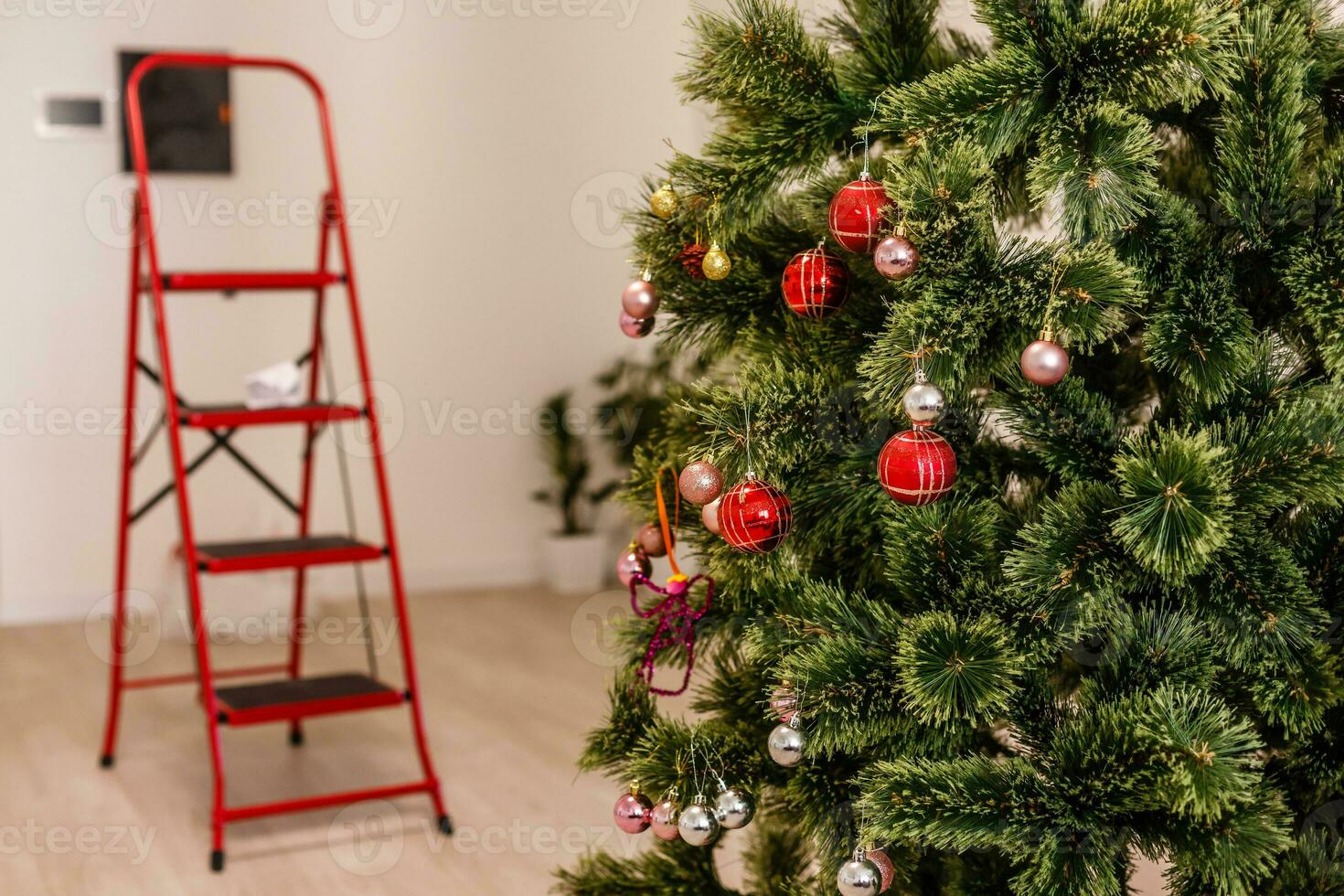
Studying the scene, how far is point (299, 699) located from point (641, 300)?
160cm

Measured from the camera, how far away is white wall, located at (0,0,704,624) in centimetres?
420

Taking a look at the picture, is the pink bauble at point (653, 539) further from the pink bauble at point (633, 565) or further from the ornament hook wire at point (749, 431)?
the ornament hook wire at point (749, 431)

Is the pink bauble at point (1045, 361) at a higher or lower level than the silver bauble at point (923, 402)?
higher

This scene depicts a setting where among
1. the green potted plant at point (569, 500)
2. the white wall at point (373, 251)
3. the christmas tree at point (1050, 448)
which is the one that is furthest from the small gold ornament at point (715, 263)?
the green potted plant at point (569, 500)

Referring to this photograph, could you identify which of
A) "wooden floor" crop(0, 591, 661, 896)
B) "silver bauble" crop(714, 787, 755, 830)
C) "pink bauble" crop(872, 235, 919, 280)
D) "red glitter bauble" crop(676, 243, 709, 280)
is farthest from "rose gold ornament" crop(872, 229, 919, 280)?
"wooden floor" crop(0, 591, 661, 896)

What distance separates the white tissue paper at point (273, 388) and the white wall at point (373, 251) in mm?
1354

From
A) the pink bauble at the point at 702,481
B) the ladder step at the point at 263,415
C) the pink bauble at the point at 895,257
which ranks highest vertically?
the pink bauble at the point at 895,257

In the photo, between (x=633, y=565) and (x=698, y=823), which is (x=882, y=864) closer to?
(x=698, y=823)

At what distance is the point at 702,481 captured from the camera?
111cm

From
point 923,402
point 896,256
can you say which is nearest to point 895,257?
point 896,256

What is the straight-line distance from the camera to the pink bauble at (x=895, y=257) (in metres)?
0.97

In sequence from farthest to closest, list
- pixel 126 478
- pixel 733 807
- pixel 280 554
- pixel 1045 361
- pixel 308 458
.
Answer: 1. pixel 308 458
2. pixel 126 478
3. pixel 280 554
4. pixel 733 807
5. pixel 1045 361

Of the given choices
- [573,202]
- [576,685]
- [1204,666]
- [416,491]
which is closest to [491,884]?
[576,685]

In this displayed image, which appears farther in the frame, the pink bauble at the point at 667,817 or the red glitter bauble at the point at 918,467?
the pink bauble at the point at 667,817
